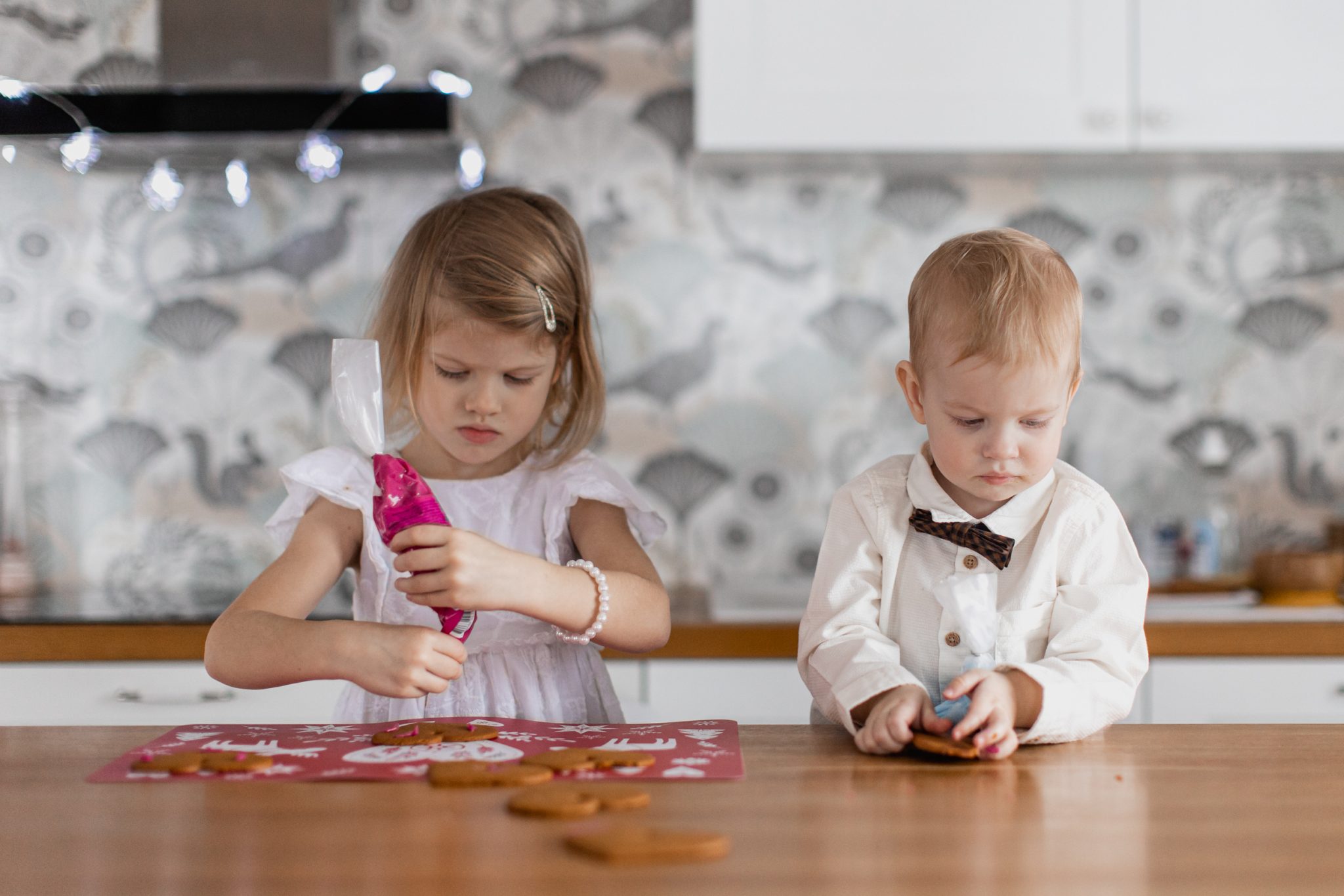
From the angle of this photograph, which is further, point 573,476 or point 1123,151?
point 1123,151

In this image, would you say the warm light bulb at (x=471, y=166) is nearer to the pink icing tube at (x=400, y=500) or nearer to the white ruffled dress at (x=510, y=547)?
the white ruffled dress at (x=510, y=547)

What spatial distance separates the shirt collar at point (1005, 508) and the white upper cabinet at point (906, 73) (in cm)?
109

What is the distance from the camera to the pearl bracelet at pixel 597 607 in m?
1.01

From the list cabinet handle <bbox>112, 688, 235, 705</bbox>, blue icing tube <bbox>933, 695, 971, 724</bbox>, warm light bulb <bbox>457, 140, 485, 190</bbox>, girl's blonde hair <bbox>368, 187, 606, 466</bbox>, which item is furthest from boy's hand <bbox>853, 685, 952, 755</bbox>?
warm light bulb <bbox>457, 140, 485, 190</bbox>

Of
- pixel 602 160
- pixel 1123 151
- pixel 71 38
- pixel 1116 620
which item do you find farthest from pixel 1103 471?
pixel 71 38

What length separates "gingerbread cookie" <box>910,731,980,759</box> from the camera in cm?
81

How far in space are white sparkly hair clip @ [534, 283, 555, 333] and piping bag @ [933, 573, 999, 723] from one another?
1.47 ft

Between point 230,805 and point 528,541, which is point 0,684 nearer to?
point 528,541

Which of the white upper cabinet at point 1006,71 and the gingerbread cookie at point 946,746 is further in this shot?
the white upper cabinet at point 1006,71

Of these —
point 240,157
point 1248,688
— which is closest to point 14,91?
point 240,157

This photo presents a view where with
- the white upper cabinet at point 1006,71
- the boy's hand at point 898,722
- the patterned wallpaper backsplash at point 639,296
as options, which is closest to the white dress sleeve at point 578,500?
the boy's hand at point 898,722

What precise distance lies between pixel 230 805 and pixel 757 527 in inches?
66.4

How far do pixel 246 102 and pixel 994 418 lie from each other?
1.49 m

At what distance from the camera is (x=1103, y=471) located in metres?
2.31
